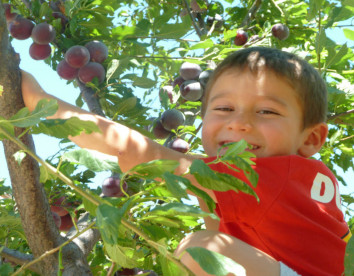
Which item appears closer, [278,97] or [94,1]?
[278,97]

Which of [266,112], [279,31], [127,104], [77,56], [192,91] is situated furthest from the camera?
[279,31]

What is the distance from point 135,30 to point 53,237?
3.50ft

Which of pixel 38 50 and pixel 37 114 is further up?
pixel 37 114

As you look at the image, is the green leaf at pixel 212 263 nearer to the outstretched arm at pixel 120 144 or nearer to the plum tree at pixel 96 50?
the outstretched arm at pixel 120 144

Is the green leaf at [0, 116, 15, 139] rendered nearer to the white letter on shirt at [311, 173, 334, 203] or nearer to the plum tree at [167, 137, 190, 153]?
the white letter on shirt at [311, 173, 334, 203]

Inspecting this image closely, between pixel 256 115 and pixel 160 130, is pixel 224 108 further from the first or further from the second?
pixel 160 130

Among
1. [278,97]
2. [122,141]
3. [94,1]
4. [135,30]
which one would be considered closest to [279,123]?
[278,97]

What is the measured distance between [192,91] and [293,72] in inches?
36.4

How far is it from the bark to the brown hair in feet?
2.16

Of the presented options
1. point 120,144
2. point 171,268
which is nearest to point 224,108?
point 120,144

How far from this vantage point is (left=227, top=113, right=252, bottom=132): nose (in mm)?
1490

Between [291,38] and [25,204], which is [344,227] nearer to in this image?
[25,204]

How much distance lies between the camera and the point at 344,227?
56.6 inches

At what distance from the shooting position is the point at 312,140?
5.79ft
